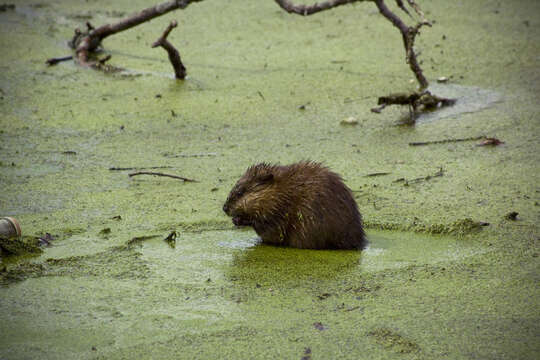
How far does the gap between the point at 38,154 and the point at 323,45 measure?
3.52m

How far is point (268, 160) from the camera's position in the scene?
4973mm

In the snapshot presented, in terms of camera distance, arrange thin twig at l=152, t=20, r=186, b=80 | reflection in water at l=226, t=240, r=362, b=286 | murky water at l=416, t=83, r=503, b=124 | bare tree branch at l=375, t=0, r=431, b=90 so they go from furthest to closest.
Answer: thin twig at l=152, t=20, r=186, b=80 → bare tree branch at l=375, t=0, r=431, b=90 → murky water at l=416, t=83, r=503, b=124 → reflection in water at l=226, t=240, r=362, b=286

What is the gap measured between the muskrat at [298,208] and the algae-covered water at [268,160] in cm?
8

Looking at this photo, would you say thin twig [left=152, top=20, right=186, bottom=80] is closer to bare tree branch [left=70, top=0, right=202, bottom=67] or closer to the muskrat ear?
bare tree branch [left=70, top=0, right=202, bottom=67]

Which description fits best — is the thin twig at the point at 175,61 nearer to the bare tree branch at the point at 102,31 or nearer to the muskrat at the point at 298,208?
the bare tree branch at the point at 102,31

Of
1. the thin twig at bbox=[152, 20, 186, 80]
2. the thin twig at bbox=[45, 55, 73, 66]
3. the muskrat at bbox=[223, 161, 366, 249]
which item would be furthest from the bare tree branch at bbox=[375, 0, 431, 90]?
the thin twig at bbox=[45, 55, 73, 66]

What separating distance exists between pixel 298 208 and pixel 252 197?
28 centimetres

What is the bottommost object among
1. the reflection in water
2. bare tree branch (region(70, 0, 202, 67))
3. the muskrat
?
the reflection in water

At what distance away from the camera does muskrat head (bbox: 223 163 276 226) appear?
12.2 ft

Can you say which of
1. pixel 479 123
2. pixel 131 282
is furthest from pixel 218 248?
pixel 479 123

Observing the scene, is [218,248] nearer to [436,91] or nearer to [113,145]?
[113,145]

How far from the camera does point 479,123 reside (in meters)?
5.39

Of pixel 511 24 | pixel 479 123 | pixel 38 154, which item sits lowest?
pixel 38 154

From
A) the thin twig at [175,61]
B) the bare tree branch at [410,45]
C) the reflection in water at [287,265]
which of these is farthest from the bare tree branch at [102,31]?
the reflection in water at [287,265]
